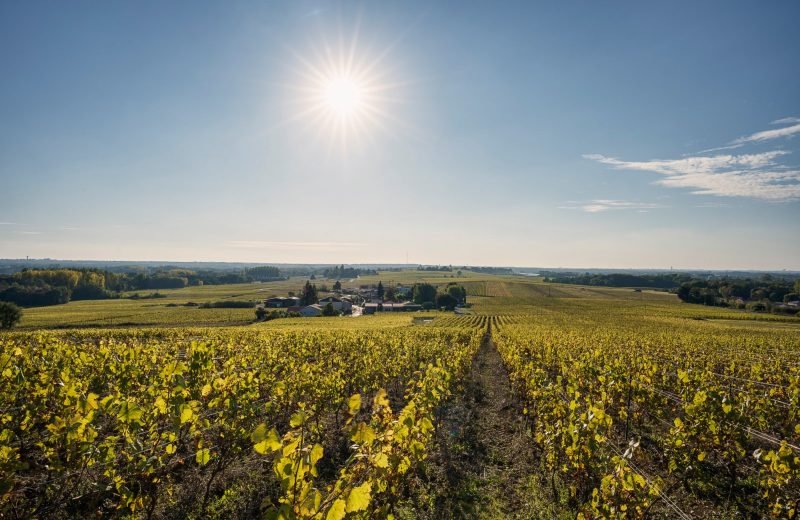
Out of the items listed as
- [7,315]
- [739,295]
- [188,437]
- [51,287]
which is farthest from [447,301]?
[51,287]

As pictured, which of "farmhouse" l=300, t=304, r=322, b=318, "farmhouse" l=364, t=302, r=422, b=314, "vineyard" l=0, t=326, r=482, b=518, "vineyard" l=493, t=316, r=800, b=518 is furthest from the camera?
"farmhouse" l=364, t=302, r=422, b=314

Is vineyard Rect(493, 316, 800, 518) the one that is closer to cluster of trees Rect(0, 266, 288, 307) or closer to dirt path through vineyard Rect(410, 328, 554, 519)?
dirt path through vineyard Rect(410, 328, 554, 519)

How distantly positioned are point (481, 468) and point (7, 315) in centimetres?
6348

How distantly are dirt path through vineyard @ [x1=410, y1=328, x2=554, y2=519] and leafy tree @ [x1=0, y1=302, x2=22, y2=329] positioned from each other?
6038 cm

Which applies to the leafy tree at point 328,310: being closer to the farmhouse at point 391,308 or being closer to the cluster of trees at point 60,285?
the farmhouse at point 391,308

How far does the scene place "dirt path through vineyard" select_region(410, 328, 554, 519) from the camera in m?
7.57

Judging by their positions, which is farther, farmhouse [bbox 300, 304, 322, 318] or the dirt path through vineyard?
farmhouse [bbox 300, 304, 322, 318]

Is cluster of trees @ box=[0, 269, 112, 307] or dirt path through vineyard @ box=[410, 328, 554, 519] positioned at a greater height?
dirt path through vineyard @ box=[410, 328, 554, 519]

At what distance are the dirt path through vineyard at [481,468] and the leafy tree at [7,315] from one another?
2377 inches

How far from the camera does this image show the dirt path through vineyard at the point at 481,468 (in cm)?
757

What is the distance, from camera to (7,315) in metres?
44.4

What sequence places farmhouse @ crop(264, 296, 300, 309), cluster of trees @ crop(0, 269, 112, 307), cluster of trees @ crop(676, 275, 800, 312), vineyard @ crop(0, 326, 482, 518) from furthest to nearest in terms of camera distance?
1. cluster of trees @ crop(676, 275, 800, 312)
2. farmhouse @ crop(264, 296, 300, 309)
3. cluster of trees @ crop(0, 269, 112, 307)
4. vineyard @ crop(0, 326, 482, 518)

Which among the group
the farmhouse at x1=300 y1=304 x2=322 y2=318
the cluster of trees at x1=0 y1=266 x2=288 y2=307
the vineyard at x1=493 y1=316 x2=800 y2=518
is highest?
the vineyard at x1=493 y1=316 x2=800 y2=518

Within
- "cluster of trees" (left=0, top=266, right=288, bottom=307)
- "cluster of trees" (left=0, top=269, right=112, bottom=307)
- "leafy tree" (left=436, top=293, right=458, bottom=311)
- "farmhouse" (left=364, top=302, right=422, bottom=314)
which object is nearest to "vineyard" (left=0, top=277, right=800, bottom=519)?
"leafy tree" (left=436, top=293, right=458, bottom=311)
